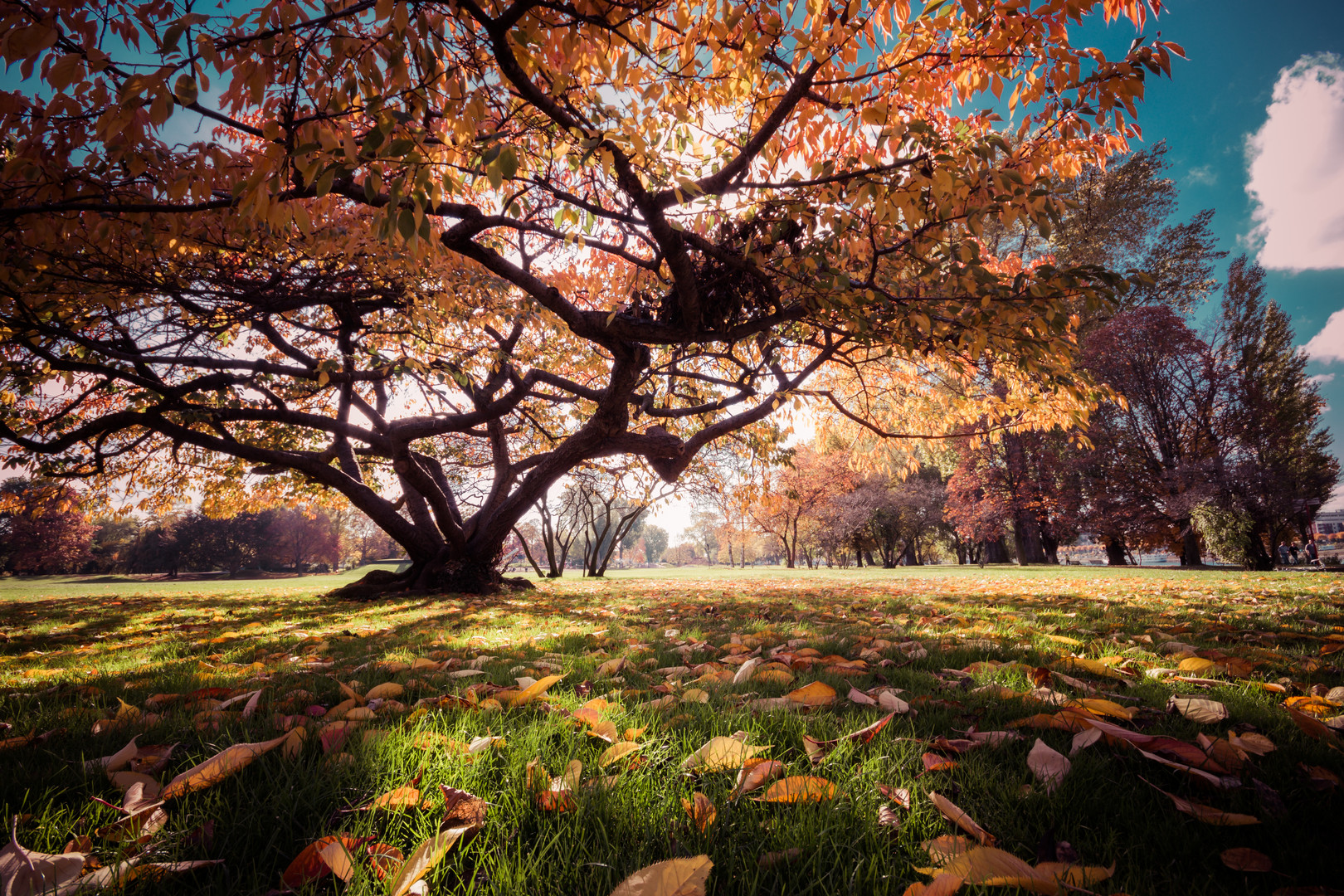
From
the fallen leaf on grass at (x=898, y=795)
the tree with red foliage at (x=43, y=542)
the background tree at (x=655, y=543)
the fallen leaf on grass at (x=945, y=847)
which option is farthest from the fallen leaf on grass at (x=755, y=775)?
the background tree at (x=655, y=543)

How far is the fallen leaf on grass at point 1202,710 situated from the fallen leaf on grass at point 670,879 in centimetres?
186

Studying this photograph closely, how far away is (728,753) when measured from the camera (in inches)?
54.6

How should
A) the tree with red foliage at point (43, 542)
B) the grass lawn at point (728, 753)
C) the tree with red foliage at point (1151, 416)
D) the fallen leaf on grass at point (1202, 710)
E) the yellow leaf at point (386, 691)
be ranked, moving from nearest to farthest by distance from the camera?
the grass lawn at point (728, 753), the fallen leaf on grass at point (1202, 710), the yellow leaf at point (386, 691), the tree with red foliage at point (1151, 416), the tree with red foliage at point (43, 542)

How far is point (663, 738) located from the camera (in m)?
1.57

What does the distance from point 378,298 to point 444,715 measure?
7.36 meters

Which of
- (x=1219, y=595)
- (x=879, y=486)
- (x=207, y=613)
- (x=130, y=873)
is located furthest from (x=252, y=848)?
(x=879, y=486)

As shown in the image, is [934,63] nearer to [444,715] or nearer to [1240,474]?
[444,715]

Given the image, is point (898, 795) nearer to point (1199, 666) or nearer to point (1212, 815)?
point (1212, 815)

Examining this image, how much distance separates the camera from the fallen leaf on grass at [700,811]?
3.61ft

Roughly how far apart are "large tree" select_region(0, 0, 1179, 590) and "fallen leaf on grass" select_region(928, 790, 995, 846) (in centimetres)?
247

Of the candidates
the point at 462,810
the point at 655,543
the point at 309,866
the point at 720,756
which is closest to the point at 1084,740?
the point at 720,756

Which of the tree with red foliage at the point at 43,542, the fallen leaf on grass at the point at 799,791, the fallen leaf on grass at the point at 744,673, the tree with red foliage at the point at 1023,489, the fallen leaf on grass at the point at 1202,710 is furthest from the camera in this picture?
the tree with red foliage at the point at 43,542

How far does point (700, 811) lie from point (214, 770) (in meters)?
1.22

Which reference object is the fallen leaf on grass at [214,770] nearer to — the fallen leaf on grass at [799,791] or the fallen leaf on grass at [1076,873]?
the fallen leaf on grass at [799,791]
